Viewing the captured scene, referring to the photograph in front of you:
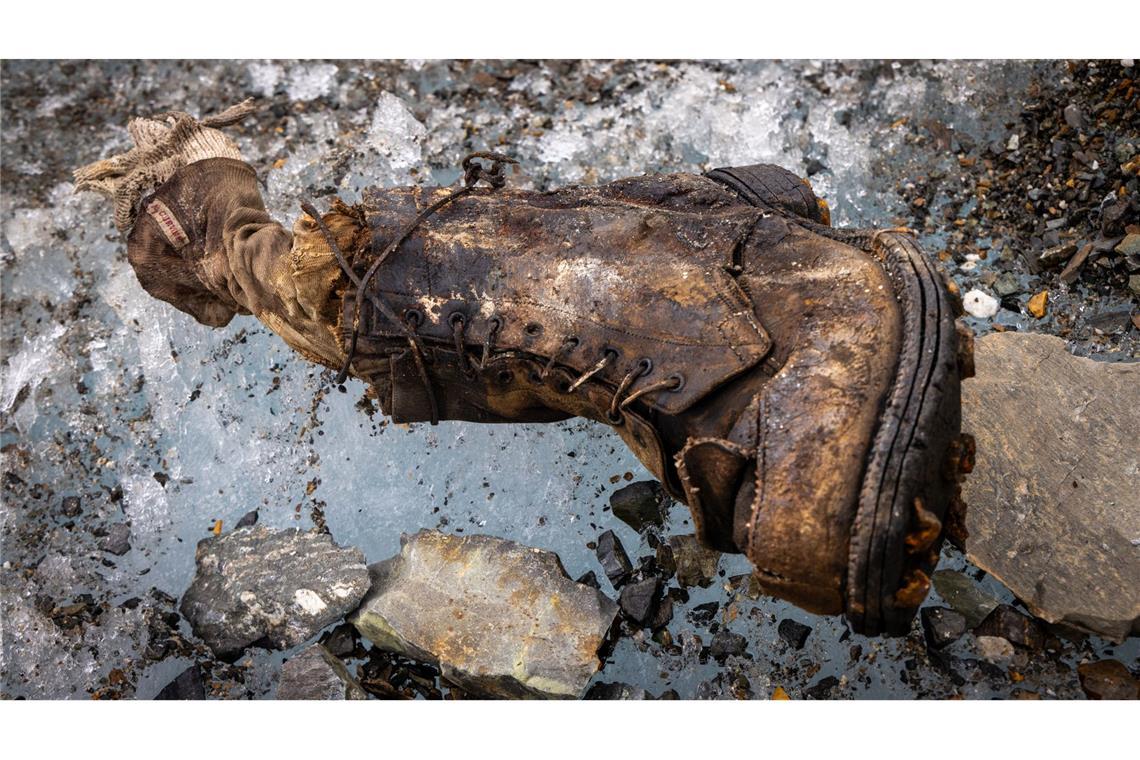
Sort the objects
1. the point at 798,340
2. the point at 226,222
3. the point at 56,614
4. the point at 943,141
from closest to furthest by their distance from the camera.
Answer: the point at 798,340 < the point at 226,222 < the point at 56,614 < the point at 943,141

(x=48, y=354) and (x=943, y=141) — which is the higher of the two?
(x=943, y=141)

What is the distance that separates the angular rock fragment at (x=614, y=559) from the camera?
2266 millimetres

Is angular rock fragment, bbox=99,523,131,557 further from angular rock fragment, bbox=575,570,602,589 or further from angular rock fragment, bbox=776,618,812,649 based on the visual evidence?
angular rock fragment, bbox=776,618,812,649

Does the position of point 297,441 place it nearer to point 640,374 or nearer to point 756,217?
point 640,374

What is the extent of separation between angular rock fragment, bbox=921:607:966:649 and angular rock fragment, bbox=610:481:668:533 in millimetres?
624

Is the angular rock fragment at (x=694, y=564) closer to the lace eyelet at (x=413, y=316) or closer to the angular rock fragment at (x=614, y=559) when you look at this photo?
the angular rock fragment at (x=614, y=559)

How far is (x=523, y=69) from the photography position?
2.92 meters

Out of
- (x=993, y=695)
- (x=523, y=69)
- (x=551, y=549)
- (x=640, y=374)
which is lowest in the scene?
(x=993, y=695)

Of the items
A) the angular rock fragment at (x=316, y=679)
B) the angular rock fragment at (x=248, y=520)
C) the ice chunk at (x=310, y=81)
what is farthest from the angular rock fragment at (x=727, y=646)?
the ice chunk at (x=310, y=81)

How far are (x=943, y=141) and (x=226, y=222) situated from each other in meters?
1.88

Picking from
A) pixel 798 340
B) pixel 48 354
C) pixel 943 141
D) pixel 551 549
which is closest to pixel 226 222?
pixel 48 354

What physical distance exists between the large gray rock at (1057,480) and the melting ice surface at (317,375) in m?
0.16

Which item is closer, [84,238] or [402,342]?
[402,342]

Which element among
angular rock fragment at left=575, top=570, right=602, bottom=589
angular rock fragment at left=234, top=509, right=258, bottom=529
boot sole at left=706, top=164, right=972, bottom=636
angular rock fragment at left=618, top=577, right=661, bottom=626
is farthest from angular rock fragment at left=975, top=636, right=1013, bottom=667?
angular rock fragment at left=234, top=509, right=258, bottom=529
